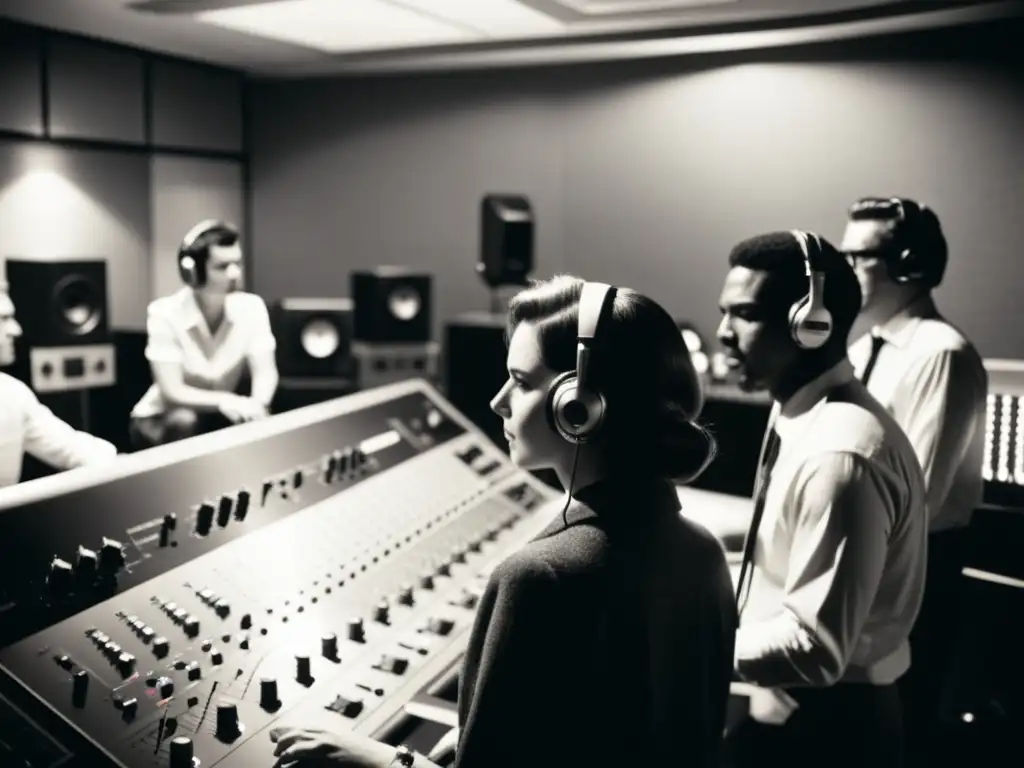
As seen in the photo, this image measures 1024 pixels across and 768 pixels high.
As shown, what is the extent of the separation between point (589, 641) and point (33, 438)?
100cm

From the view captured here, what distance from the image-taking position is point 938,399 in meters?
2.31

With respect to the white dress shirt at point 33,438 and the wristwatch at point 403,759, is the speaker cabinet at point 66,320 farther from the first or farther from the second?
the wristwatch at point 403,759

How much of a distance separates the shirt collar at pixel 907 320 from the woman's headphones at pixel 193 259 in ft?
5.40

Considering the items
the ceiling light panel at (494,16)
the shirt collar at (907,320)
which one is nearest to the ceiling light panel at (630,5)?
the ceiling light panel at (494,16)

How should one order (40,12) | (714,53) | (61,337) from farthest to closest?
(714,53) → (40,12) → (61,337)

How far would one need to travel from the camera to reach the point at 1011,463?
269 cm

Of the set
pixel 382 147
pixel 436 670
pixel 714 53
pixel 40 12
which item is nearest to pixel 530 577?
pixel 436 670

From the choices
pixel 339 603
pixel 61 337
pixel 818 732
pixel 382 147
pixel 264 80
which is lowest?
pixel 818 732

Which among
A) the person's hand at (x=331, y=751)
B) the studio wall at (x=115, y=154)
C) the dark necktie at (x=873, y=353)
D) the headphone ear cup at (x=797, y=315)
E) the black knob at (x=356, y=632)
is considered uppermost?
the studio wall at (x=115, y=154)

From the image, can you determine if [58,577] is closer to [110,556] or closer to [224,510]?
[110,556]

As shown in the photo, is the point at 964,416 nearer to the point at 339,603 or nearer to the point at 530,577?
the point at 339,603

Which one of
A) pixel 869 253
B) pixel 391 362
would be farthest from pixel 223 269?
pixel 391 362

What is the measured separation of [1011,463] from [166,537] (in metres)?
2.27

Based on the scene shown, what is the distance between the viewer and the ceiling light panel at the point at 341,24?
4.02 meters
